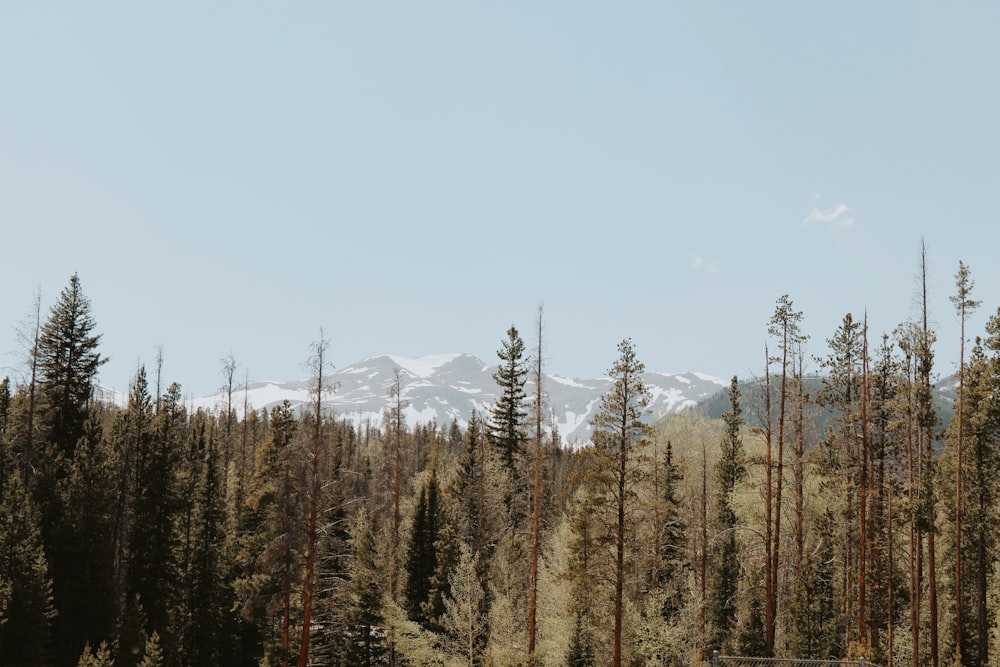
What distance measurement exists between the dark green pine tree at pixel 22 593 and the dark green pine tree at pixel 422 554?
61.5 feet

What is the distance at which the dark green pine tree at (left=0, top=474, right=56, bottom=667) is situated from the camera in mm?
25391

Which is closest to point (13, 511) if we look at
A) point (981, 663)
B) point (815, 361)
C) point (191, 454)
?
point (191, 454)

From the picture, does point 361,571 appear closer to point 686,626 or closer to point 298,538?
point 298,538

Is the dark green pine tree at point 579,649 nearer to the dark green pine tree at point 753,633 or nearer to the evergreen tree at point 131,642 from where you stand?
the dark green pine tree at point 753,633

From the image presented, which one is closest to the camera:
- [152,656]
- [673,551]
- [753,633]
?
[152,656]

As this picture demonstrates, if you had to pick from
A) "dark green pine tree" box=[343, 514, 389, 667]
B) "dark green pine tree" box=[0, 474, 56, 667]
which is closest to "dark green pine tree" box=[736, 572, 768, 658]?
"dark green pine tree" box=[343, 514, 389, 667]

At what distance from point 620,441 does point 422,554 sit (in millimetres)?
21381

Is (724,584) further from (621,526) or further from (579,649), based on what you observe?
(621,526)

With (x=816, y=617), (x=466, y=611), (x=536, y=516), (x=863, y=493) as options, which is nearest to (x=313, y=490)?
(x=536, y=516)

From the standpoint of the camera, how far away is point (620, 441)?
79.7ft

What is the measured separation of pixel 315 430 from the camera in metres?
23.4

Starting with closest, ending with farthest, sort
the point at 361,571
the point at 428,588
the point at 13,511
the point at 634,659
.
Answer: the point at 13,511 → the point at 634,659 → the point at 361,571 → the point at 428,588

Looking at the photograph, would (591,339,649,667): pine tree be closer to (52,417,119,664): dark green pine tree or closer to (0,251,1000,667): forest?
(0,251,1000,667): forest

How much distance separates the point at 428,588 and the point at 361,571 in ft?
30.2
